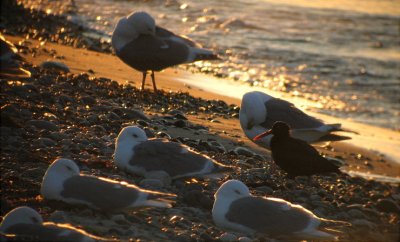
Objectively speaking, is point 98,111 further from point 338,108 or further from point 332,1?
point 332,1

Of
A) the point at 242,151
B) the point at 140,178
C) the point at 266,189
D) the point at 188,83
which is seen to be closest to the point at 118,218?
the point at 140,178

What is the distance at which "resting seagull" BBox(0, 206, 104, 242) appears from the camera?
543cm

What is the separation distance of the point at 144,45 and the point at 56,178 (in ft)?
21.7

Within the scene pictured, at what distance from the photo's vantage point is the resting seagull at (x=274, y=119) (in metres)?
10.1

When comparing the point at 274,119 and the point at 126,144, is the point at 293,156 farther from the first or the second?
the point at 126,144

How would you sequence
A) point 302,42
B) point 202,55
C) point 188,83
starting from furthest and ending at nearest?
point 302,42, point 188,83, point 202,55

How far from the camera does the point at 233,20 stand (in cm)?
2403

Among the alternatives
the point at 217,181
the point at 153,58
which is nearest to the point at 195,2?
the point at 153,58

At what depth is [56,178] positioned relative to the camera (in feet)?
22.0

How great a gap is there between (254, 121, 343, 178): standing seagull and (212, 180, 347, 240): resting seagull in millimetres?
2242

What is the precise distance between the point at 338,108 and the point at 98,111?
6.61 m

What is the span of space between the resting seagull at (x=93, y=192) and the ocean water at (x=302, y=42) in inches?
353

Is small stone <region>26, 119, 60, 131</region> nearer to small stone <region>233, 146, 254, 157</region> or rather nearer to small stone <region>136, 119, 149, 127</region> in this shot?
small stone <region>136, 119, 149, 127</region>

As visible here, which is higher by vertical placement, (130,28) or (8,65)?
(130,28)
